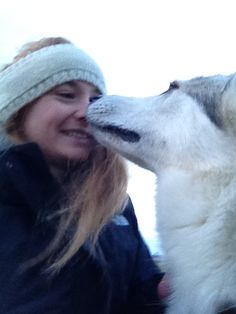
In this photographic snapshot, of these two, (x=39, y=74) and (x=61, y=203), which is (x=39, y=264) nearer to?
(x=61, y=203)

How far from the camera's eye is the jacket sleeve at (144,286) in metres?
3.15

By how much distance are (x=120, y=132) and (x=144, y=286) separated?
2.81 ft

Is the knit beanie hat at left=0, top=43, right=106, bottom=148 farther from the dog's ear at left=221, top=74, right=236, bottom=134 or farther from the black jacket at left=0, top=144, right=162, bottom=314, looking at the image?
the dog's ear at left=221, top=74, right=236, bottom=134

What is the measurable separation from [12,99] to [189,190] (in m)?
1.08

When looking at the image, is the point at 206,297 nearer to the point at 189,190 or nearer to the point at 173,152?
the point at 189,190

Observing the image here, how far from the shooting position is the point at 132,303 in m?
3.19

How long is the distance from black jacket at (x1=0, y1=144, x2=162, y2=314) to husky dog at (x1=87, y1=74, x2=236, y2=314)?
38cm

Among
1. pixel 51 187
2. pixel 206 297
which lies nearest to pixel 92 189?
pixel 51 187

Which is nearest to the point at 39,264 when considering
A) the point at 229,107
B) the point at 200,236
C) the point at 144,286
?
the point at 144,286

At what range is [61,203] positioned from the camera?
3045 millimetres

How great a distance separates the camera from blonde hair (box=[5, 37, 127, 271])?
2918 millimetres

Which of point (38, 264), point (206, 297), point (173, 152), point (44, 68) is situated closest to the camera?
point (206, 297)

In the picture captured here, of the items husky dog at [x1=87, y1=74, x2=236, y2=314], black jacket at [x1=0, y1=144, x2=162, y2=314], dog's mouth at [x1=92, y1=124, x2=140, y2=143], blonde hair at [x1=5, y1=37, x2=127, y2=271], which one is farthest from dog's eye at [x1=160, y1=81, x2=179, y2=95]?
black jacket at [x1=0, y1=144, x2=162, y2=314]

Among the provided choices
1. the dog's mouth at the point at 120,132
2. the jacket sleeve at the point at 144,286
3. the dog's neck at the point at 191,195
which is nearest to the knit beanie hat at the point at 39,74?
the dog's mouth at the point at 120,132
